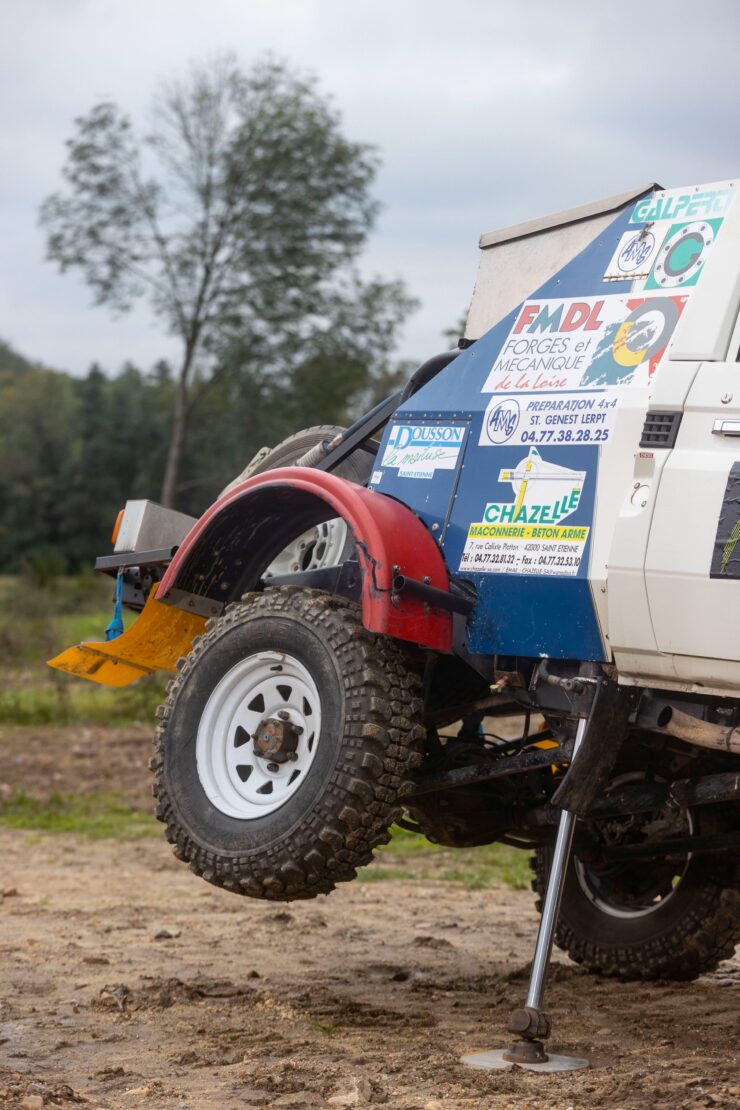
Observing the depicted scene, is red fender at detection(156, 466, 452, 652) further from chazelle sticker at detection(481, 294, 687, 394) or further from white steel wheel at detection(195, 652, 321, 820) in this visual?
chazelle sticker at detection(481, 294, 687, 394)

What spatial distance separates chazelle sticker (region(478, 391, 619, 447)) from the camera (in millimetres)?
4402

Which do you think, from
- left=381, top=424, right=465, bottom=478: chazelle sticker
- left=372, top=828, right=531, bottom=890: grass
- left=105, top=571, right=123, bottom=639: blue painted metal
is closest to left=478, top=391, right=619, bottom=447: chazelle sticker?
left=381, top=424, right=465, bottom=478: chazelle sticker

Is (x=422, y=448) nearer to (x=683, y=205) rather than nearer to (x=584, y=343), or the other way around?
(x=584, y=343)

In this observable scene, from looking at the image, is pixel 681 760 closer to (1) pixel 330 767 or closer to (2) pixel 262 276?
(1) pixel 330 767

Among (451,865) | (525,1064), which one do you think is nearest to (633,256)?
(525,1064)

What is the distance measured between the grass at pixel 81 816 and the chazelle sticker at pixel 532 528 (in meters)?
6.32

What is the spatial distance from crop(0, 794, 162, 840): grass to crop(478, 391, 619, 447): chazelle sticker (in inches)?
252

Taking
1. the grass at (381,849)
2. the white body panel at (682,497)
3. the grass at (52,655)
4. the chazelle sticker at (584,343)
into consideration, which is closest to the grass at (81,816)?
the grass at (381,849)

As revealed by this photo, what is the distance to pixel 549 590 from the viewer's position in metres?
4.43

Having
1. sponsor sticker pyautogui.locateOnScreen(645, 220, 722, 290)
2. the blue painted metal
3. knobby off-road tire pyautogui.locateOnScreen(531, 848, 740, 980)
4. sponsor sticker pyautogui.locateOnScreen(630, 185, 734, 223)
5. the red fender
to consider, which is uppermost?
sponsor sticker pyautogui.locateOnScreen(630, 185, 734, 223)

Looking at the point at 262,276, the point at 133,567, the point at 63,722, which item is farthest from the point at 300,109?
the point at 133,567

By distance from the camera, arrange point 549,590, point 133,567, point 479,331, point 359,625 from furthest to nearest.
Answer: point 133,567 → point 479,331 → point 359,625 → point 549,590

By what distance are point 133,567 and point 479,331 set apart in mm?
1735

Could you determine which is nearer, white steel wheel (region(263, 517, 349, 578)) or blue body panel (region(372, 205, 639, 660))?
blue body panel (region(372, 205, 639, 660))
